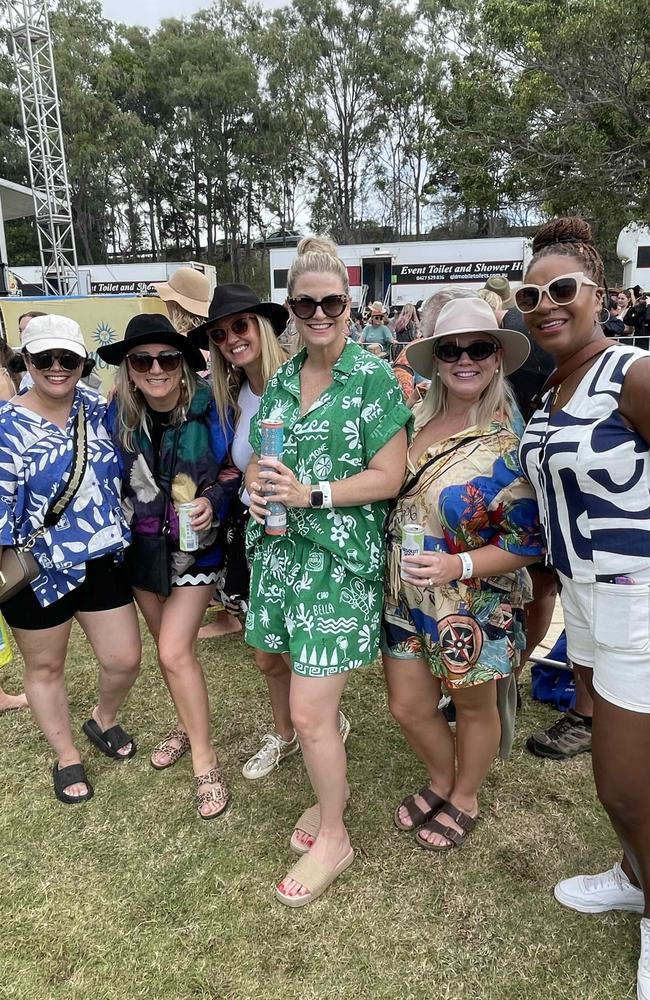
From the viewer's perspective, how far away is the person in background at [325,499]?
2.05 metres

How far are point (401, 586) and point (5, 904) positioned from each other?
6.24 ft

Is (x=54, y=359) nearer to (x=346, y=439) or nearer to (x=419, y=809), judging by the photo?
(x=346, y=439)

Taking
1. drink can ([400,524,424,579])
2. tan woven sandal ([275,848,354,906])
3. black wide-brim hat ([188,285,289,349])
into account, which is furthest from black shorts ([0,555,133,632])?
drink can ([400,524,424,579])

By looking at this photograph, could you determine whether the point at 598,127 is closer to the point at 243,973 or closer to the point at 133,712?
the point at 133,712

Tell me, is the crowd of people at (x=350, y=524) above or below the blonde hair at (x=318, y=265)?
below

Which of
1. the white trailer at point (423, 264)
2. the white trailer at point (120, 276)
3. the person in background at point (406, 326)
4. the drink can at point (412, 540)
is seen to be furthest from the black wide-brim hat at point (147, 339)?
the white trailer at point (120, 276)

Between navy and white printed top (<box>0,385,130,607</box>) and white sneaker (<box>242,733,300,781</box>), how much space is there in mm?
1207

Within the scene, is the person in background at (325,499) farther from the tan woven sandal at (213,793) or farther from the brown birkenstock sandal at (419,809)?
the tan woven sandal at (213,793)

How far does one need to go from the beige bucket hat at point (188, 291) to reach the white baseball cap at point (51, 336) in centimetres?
124

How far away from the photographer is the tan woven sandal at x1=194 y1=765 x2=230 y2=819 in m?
2.72

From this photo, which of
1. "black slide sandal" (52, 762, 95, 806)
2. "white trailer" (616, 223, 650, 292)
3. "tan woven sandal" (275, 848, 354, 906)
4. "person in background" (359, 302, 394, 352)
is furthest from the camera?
"white trailer" (616, 223, 650, 292)

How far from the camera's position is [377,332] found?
42.1ft

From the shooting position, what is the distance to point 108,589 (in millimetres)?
2768

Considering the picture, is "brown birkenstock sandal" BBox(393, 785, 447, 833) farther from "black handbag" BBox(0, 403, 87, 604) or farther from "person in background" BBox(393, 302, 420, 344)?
"person in background" BBox(393, 302, 420, 344)
